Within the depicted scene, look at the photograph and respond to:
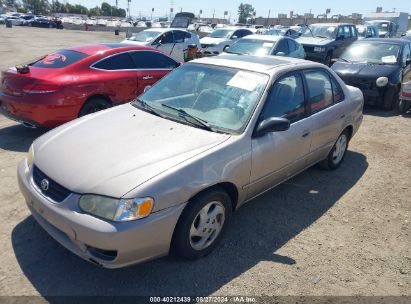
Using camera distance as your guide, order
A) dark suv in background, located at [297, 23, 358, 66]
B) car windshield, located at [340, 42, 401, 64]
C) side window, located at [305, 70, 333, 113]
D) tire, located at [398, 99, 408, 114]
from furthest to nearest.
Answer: dark suv in background, located at [297, 23, 358, 66] → car windshield, located at [340, 42, 401, 64] → tire, located at [398, 99, 408, 114] → side window, located at [305, 70, 333, 113]

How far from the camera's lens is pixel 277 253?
10.9ft

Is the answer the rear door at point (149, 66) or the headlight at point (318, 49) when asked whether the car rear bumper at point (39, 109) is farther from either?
the headlight at point (318, 49)

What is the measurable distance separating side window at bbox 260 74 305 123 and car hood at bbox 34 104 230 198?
677mm

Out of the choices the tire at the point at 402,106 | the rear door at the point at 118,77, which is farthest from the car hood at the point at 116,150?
the tire at the point at 402,106

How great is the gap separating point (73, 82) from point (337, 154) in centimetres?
423

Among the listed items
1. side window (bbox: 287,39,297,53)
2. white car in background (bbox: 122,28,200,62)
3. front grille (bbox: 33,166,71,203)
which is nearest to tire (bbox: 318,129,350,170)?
front grille (bbox: 33,166,71,203)

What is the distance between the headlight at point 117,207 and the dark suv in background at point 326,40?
42.1 feet

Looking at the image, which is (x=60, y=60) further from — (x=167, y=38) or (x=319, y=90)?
(x=167, y=38)

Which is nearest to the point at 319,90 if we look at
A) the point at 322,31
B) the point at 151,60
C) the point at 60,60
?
the point at 151,60

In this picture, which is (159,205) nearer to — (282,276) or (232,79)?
(282,276)

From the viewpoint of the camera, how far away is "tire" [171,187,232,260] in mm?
2869

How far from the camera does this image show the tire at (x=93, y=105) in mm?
5832

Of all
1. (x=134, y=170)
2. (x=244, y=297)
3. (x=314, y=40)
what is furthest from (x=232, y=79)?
(x=314, y=40)

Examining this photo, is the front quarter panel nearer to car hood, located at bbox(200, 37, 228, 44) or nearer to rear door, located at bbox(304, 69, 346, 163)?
rear door, located at bbox(304, 69, 346, 163)
